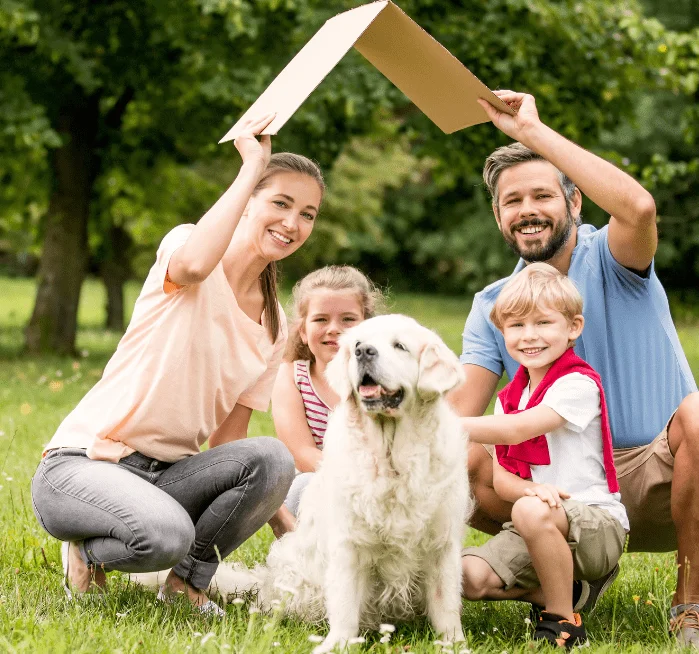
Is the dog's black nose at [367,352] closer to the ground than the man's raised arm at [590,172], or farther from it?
closer to the ground

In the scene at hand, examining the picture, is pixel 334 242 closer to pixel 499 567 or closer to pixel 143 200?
pixel 143 200

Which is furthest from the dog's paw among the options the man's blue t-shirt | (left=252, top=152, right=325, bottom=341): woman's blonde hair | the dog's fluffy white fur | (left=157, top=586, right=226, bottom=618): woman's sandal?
the man's blue t-shirt

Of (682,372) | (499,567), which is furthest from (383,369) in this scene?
(682,372)

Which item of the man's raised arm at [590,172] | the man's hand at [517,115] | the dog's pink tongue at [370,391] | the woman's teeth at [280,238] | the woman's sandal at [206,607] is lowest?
the woman's sandal at [206,607]

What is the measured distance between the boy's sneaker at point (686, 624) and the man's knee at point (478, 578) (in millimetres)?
623

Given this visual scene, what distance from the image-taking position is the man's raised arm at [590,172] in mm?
3305

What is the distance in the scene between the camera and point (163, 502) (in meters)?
3.21

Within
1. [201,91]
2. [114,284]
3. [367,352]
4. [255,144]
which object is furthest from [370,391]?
[114,284]

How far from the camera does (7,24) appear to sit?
30.8 feet

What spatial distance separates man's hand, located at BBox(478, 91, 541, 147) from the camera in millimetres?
3369

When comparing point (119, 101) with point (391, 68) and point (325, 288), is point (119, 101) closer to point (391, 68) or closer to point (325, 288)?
point (325, 288)

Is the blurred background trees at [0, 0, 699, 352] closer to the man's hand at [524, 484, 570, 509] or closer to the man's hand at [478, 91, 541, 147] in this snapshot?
the man's hand at [478, 91, 541, 147]

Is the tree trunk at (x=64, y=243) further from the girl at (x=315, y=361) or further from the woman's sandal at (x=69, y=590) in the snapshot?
the woman's sandal at (x=69, y=590)

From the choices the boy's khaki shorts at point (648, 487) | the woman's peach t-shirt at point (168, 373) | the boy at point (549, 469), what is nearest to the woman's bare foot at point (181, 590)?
the woman's peach t-shirt at point (168, 373)
